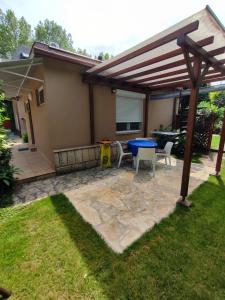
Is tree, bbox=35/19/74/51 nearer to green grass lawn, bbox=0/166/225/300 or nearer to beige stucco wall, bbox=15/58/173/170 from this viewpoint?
beige stucco wall, bbox=15/58/173/170

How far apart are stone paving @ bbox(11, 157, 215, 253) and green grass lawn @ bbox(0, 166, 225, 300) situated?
0.19 metres

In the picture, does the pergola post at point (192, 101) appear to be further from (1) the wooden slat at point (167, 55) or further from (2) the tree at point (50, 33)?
(2) the tree at point (50, 33)

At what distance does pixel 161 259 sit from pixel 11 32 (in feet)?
112

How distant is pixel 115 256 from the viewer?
7.27 ft

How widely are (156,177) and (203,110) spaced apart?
17.7 feet

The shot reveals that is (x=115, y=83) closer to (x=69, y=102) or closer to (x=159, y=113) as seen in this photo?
(x=69, y=102)

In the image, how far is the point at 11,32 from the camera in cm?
2480

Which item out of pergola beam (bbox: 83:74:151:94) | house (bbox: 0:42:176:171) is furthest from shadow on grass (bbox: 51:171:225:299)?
pergola beam (bbox: 83:74:151:94)

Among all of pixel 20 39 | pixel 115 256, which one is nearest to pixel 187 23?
pixel 115 256

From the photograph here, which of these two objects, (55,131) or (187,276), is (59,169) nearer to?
(55,131)

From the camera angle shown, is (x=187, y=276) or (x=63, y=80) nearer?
(x=187, y=276)

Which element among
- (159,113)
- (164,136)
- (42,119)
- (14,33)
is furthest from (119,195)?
(14,33)

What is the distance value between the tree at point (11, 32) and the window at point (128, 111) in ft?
86.2

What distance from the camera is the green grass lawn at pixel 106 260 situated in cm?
179
